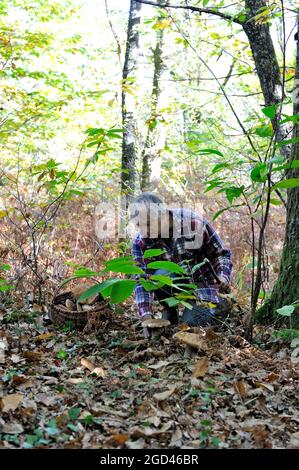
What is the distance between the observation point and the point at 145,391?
246 cm

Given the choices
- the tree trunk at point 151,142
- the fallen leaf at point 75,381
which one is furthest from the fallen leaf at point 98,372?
the tree trunk at point 151,142

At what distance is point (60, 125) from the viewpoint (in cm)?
922

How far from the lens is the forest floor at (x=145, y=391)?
203 centimetres

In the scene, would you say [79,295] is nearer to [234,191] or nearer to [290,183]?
[234,191]

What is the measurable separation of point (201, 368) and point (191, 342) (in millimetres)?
254

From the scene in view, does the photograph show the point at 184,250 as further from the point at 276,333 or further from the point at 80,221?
the point at 80,221

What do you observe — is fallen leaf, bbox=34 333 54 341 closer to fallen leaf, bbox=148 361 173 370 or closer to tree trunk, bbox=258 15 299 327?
fallen leaf, bbox=148 361 173 370

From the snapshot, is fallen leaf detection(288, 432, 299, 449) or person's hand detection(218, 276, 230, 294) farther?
person's hand detection(218, 276, 230, 294)

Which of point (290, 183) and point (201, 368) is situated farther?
point (201, 368)

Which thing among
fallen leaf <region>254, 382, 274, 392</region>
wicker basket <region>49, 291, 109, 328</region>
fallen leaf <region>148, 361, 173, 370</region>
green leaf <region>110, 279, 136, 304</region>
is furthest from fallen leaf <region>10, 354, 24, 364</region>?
fallen leaf <region>254, 382, 274, 392</region>

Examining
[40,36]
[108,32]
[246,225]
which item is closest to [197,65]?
→ [108,32]

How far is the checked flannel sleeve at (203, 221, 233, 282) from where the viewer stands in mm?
3561

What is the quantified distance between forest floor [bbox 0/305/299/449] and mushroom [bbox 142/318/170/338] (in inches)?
2.7

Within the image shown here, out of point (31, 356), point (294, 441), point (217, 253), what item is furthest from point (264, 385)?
point (31, 356)
